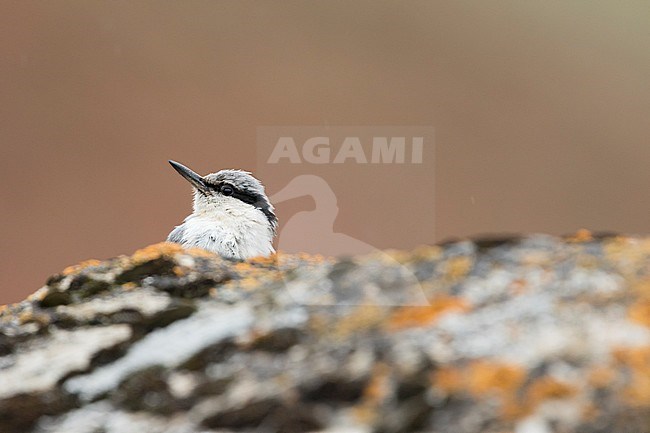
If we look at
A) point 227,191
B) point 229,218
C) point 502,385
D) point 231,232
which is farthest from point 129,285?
point 227,191

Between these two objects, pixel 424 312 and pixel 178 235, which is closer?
pixel 424 312

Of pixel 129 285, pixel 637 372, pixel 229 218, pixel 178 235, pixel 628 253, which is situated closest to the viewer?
pixel 637 372

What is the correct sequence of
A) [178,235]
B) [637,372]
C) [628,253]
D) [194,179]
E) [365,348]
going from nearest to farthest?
[637,372] < [365,348] < [628,253] < [178,235] < [194,179]

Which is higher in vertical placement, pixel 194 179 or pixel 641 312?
pixel 194 179

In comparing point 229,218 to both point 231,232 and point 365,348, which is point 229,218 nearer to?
point 231,232

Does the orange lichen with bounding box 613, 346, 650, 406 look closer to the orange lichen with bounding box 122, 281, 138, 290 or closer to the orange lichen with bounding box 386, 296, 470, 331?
the orange lichen with bounding box 386, 296, 470, 331

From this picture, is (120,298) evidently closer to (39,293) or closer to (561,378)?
(39,293)
